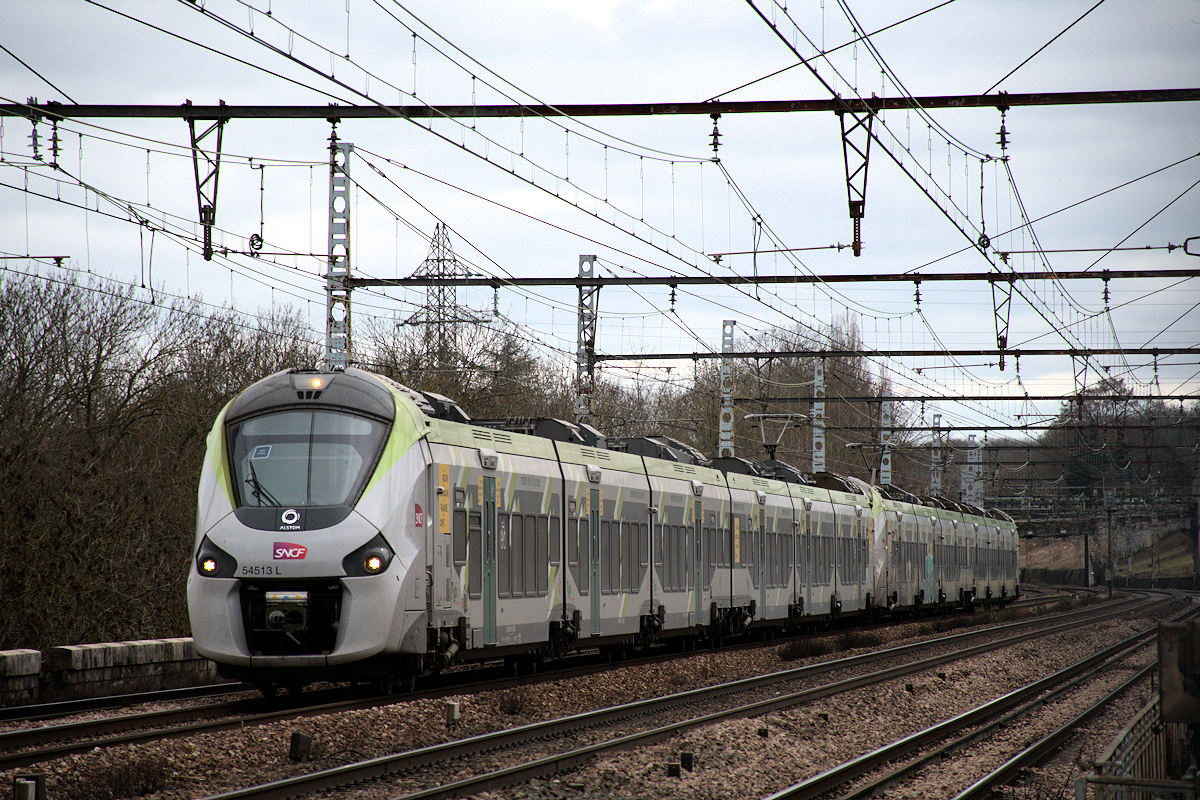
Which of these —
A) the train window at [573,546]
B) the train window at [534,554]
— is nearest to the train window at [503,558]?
the train window at [534,554]

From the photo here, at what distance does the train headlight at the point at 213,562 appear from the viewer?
14500mm

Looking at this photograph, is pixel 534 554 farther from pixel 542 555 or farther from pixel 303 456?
pixel 303 456

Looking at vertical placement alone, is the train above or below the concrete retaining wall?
above

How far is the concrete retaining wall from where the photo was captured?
14773mm

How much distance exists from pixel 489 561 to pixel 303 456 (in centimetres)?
325

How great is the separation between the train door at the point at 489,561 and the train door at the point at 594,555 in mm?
3507

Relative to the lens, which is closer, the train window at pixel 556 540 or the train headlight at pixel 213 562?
the train headlight at pixel 213 562

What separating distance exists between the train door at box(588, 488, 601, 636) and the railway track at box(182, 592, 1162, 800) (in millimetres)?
2436

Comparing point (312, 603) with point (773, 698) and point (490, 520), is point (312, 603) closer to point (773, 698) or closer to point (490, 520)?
point (490, 520)

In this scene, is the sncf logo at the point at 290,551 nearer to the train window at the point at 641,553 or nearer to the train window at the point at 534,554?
the train window at the point at 534,554

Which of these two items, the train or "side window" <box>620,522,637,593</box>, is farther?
"side window" <box>620,522,637,593</box>

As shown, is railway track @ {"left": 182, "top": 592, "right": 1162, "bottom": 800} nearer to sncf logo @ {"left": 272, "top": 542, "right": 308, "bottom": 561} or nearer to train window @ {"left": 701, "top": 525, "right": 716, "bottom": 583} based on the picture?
sncf logo @ {"left": 272, "top": 542, "right": 308, "bottom": 561}

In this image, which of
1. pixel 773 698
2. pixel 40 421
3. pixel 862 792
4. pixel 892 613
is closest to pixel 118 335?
pixel 40 421

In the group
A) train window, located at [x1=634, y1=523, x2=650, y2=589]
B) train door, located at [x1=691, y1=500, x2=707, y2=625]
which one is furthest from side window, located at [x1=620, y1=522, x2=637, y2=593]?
train door, located at [x1=691, y1=500, x2=707, y2=625]
